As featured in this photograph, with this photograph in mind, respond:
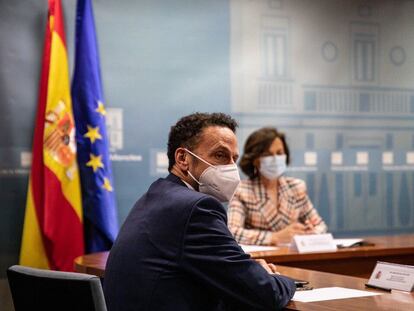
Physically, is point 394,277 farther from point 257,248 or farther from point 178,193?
point 257,248

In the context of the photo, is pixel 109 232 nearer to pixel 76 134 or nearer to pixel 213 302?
pixel 76 134

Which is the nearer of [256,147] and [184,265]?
[184,265]

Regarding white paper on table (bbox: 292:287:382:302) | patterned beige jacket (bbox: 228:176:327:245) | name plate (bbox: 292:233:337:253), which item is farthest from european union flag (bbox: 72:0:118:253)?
white paper on table (bbox: 292:287:382:302)

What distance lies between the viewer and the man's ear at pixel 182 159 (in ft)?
8.34

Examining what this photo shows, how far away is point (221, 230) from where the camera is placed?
7.50 ft

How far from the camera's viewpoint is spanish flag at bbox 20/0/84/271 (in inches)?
179

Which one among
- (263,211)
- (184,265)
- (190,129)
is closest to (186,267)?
(184,265)

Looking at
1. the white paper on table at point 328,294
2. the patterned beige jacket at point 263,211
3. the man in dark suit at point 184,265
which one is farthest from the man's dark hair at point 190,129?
the patterned beige jacket at point 263,211

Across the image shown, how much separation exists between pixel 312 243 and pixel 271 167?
83 cm

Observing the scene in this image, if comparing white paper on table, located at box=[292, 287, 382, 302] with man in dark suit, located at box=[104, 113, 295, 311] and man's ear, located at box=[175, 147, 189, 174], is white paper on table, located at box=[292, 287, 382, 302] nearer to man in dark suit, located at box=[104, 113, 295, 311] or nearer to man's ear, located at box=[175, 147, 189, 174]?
man in dark suit, located at box=[104, 113, 295, 311]

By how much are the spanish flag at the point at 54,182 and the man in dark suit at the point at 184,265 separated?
7.41 ft

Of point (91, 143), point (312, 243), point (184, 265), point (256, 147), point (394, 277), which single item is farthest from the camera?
point (256, 147)

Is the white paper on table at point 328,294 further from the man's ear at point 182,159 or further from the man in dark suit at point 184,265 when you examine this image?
the man's ear at point 182,159

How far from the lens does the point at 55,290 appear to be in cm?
198
